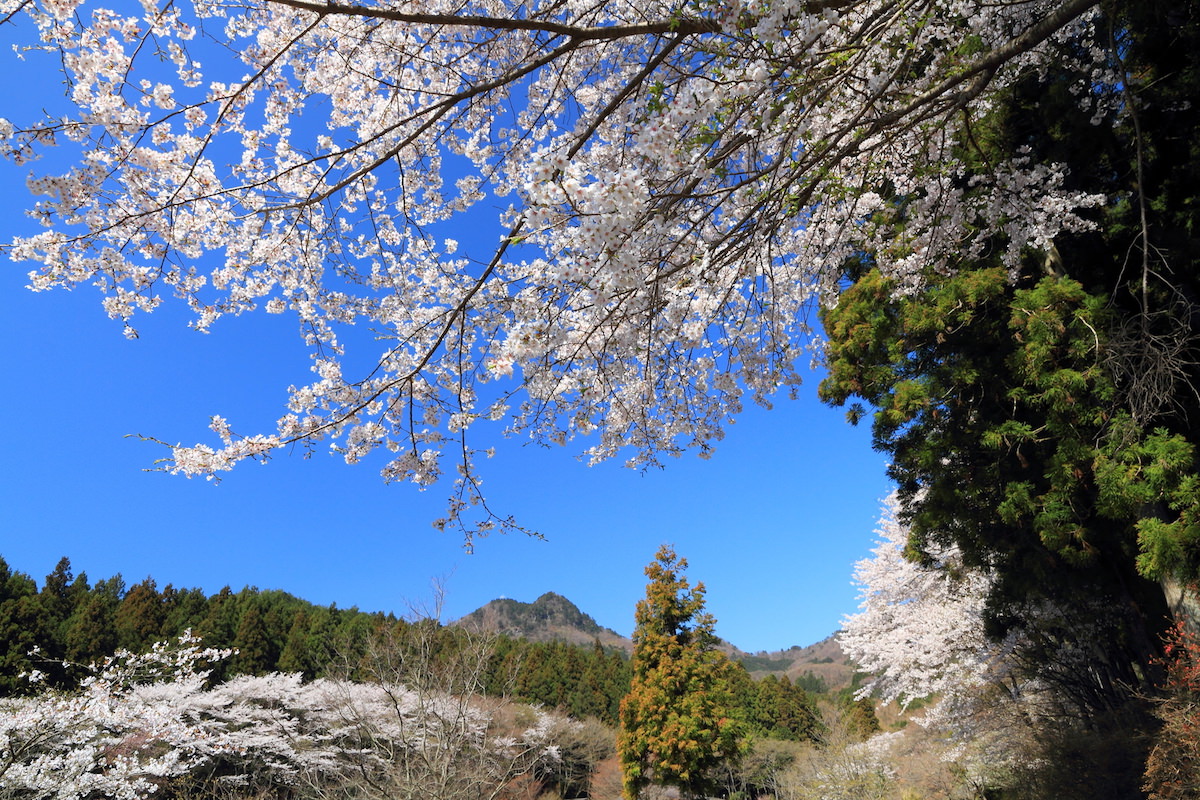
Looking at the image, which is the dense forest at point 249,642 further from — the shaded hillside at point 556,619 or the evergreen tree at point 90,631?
the shaded hillside at point 556,619

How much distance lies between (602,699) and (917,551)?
934 inches

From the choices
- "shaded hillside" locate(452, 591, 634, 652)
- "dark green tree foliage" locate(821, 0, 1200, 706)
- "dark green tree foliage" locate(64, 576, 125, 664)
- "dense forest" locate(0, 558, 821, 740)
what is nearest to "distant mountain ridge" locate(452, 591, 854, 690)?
"shaded hillside" locate(452, 591, 634, 652)

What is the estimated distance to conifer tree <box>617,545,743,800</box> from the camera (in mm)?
14320

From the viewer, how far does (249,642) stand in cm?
2158

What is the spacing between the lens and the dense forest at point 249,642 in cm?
1831

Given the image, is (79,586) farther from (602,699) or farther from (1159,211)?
(1159,211)

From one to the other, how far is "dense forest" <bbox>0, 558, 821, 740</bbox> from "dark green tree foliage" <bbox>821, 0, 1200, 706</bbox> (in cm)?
1217

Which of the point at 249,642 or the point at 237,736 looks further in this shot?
the point at 249,642

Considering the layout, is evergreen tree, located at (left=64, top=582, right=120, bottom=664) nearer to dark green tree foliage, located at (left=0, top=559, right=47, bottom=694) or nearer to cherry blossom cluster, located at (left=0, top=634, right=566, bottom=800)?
dark green tree foliage, located at (left=0, top=559, right=47, bottom=694)

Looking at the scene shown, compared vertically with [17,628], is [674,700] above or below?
A: below

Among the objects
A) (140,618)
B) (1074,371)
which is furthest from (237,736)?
(1074,371)

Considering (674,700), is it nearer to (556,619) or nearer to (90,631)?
(90,631)

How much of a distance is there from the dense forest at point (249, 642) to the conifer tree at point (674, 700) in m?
3.48

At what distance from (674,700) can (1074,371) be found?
43.1ft
